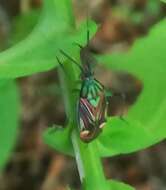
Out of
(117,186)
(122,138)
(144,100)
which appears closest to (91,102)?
(144,100)

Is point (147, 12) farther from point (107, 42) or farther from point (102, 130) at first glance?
point (102, 130)

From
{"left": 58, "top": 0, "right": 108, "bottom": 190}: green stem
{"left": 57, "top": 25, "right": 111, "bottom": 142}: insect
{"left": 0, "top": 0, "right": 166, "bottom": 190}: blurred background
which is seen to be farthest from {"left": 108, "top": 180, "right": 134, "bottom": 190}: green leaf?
{"left": 0, "top": 0, "right": 166, "bottom": 190}: blurred background

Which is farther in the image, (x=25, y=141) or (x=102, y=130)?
(x=25, y=141)

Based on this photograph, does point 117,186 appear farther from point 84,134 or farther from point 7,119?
point 7,119

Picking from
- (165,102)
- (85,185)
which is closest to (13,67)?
(85,185)

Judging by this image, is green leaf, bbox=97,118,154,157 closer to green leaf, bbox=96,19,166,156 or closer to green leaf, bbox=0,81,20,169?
green leaf, bbox=96,19,166,156

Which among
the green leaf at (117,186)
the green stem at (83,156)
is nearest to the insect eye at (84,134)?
the green stem at (83,156)
